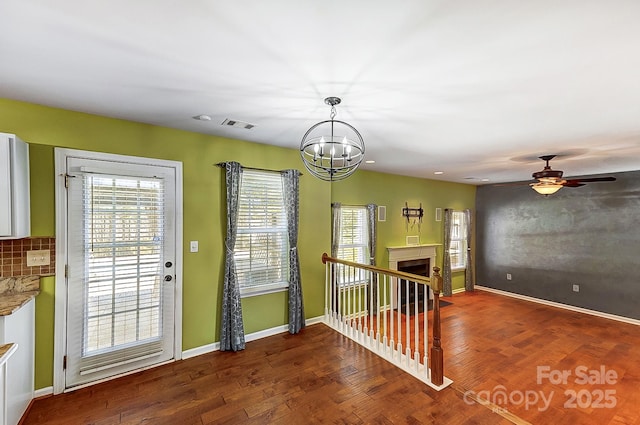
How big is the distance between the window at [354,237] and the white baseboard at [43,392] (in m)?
3.62

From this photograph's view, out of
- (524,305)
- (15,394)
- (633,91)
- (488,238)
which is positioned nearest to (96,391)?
(15,394)

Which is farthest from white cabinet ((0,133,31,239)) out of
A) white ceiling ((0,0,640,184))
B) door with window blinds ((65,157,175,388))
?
white ceiling ((0,0,640,184))

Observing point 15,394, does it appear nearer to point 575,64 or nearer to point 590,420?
point 575,64

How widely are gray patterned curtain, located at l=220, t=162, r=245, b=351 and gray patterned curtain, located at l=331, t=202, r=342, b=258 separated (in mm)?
1765

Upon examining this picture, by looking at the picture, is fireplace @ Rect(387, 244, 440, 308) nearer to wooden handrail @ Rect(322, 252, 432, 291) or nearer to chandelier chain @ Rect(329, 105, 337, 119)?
wooden handrail @ Rect(322, 252, 432, 291)

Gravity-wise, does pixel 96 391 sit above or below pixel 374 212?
below

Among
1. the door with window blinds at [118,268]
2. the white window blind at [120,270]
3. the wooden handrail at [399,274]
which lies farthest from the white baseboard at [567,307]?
the white window blind at [120,270]

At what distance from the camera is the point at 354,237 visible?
196 inches

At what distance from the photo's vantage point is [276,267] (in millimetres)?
3666

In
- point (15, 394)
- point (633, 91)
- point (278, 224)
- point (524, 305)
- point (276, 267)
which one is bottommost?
point (524, 305)

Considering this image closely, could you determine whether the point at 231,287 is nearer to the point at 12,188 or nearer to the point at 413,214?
the point at 12,188

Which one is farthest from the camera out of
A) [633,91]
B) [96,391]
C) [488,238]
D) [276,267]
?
[488,238]

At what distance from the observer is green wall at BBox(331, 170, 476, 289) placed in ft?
16.3

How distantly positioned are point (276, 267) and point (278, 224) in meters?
0.57
